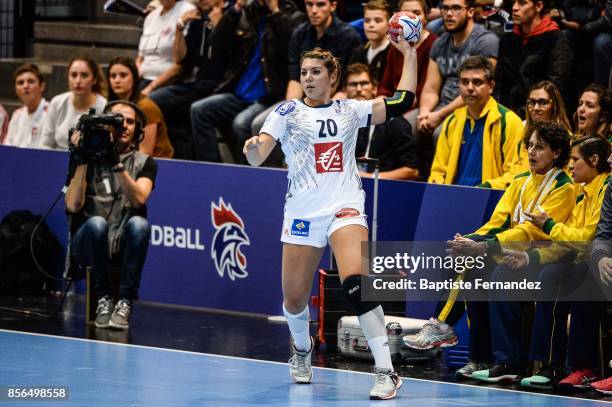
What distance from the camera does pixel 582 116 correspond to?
9.11 m

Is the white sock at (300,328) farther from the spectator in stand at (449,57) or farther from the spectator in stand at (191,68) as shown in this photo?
the spectator in stand at (191,68)

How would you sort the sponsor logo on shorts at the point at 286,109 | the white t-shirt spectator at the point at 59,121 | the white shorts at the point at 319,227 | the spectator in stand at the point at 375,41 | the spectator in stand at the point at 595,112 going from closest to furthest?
the white shorts at the point at 319,227 → the sponsor logo on shorts at the point at 286,109 → the spectator in stand at the point at 595,112 → the spectator in stand at the point at 375,41 → the white t-shirt spectator at the point at 59,121

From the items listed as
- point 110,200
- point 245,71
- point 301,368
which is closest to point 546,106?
point 301,368

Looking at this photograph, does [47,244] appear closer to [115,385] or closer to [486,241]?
[115,385]

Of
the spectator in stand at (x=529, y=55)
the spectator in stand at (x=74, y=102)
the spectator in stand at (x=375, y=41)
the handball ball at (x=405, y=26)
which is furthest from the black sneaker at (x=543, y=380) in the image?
the spectator in stand at (x=74, y=102)

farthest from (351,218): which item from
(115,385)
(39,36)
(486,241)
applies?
(39,36)

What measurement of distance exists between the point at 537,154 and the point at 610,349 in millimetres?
1303

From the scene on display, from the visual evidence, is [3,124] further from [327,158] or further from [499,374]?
[499,374]

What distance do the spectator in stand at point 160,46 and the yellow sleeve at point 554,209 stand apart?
5.46 metres

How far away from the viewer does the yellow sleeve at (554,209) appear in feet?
27.3

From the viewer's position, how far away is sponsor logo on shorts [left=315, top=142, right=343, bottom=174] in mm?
7867

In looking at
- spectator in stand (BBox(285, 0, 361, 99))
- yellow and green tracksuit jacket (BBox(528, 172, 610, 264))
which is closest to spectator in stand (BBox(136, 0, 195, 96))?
spectator in stand (BBox(285, 0, 361, 99))

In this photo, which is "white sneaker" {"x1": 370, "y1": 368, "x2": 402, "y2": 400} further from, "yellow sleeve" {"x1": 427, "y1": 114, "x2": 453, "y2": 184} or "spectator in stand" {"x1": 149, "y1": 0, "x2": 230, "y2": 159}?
"spectator in stand" {"x1": 149, "y1": 0, "x2": 230, "y2": 159}

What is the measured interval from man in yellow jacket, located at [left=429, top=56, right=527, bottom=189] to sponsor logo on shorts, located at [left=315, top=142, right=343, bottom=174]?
7.22 feet
